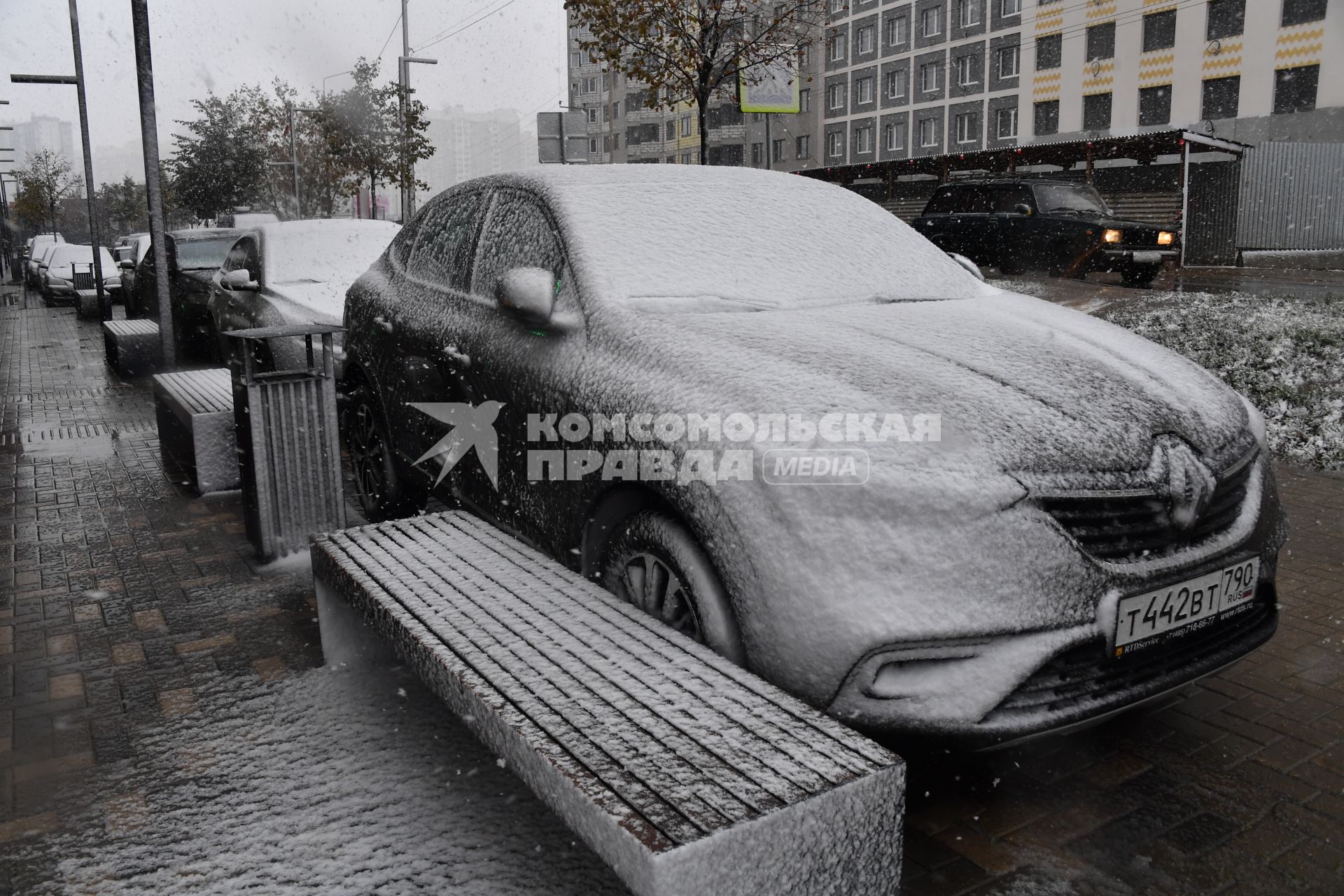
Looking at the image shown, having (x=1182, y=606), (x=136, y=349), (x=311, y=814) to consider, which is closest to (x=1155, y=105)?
(x=136, y=349)

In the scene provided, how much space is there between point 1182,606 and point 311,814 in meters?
2.29

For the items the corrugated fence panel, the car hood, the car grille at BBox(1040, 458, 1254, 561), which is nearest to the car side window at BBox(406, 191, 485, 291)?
the car hood

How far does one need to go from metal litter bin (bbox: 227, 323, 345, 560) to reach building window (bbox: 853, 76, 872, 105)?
186ft

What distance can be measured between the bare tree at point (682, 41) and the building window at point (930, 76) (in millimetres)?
41951

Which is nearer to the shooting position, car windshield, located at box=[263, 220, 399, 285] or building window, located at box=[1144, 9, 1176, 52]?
car windshield, located at box=[263, 220, 399, 285]

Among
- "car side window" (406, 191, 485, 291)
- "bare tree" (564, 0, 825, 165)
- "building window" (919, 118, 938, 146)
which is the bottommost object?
"car side window" (406, 191, 485, 291)

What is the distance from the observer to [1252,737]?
3.19 m

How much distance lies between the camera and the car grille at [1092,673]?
2.51 m

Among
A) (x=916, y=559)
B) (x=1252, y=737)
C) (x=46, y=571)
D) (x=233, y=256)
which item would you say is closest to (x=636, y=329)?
(x=916, y=559)

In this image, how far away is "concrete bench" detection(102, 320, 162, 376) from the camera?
1109 centimetres

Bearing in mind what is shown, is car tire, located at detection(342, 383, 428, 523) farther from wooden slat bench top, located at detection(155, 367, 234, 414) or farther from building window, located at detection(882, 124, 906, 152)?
building window, located at detection(882, 124, 906, 152)

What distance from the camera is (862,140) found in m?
58.3

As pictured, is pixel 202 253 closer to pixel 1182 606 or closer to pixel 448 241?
pixel 448 241

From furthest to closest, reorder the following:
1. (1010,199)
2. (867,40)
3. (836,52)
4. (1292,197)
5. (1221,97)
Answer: (836,52) < (867,40) < (1221,97) < (1292,197) < (1010,199)
